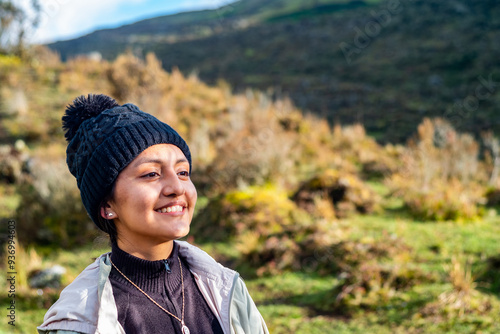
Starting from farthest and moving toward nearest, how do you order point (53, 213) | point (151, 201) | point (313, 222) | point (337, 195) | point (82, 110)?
point (337, 195) < point (53, 213) < point (313, 222) < point (82, 110) < point (151, 201)

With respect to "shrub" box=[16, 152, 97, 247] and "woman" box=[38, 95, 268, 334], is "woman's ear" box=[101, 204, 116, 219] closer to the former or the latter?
"woman" box=[38, 95, 268, 334]

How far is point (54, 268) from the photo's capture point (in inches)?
225

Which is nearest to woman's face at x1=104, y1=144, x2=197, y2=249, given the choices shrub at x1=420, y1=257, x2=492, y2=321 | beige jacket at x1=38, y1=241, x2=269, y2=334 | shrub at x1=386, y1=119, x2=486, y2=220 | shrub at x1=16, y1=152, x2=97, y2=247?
beige jacket at x1=38, y1=241, x2=269, y2=334

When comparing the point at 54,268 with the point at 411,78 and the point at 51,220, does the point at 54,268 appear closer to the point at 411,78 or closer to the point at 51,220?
the point at 51,220

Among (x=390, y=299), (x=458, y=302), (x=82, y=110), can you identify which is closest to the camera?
(x=82, y=110)

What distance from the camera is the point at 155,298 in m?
1.54

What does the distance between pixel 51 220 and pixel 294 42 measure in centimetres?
3627

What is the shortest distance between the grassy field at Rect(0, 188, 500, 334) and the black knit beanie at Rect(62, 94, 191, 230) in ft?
7.04

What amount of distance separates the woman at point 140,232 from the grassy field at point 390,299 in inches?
85.4

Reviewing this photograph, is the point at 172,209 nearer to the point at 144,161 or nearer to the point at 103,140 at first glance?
the point at 144,161

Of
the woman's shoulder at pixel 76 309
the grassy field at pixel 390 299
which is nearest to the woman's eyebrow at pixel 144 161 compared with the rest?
the woman's shoulder at pixel 76 309

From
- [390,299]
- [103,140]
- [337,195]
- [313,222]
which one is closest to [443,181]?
[337,195]

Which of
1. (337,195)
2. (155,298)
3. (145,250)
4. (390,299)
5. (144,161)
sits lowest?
(390,299)

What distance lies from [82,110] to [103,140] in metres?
0.22
